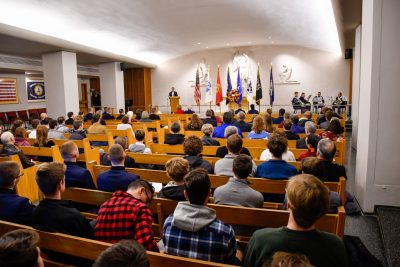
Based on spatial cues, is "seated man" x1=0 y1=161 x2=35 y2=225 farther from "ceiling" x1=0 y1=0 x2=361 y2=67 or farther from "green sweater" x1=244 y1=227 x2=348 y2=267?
"ceiling" x1=0 y1=0 x2=361 y2=67

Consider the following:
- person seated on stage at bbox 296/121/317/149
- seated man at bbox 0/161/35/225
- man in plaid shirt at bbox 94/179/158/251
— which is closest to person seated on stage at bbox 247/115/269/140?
person seated on stage at bbox 296/121/317/149

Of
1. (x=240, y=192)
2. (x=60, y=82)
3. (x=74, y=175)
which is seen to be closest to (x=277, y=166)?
(x=240, y=192)

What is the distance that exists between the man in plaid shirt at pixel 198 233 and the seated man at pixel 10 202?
1.13m

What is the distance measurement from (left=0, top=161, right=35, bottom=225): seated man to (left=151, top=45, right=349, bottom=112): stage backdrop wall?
49.2ft

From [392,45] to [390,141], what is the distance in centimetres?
100

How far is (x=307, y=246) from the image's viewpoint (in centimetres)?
140

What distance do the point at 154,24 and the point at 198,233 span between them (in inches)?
390

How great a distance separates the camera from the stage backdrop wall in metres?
15.3

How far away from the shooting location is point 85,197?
2.63 m

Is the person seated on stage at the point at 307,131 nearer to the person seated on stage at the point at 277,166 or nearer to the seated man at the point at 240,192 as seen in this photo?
the person seated on stage at the point at 277,166

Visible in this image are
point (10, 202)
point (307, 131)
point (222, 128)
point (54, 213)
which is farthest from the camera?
point (222, 128)

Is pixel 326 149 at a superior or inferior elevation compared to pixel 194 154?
superior

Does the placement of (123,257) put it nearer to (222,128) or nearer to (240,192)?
(240,192)

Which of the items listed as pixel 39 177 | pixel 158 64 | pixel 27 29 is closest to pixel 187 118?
pixel 27 29
